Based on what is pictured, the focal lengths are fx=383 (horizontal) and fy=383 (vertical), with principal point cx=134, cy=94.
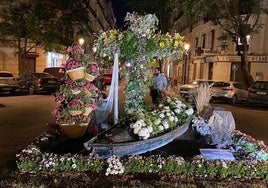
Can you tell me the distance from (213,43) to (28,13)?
62.4 feet

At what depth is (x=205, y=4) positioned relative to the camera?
77.6 ft

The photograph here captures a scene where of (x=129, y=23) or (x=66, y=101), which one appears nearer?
(x=66, y=101)

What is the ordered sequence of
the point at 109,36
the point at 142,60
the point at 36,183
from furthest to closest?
the point at 142,60 < the point at 109,36 < the point at 36,183

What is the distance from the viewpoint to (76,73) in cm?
837

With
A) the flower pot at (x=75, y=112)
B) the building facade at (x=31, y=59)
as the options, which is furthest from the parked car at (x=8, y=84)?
the flower pot at (x=75, y=112)

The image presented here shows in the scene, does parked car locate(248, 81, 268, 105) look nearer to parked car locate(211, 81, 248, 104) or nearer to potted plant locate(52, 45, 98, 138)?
parked car locate(211, 81, 248, 104)

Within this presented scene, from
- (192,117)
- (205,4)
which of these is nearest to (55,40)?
(205,4)

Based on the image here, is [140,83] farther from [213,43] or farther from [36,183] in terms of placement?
[213,43]

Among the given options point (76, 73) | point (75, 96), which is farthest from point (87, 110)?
point (76, 73)

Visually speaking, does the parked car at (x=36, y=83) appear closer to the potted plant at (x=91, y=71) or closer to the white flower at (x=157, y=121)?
the potted plant at (x=91, y=71)

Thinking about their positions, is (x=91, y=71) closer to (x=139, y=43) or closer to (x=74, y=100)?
(x=74, y=100)

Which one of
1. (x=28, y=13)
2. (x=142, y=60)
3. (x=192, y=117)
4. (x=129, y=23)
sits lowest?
(x=192, y=117)

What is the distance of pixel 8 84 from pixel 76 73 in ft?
56.7

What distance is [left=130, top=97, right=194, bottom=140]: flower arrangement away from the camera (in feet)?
23.0
